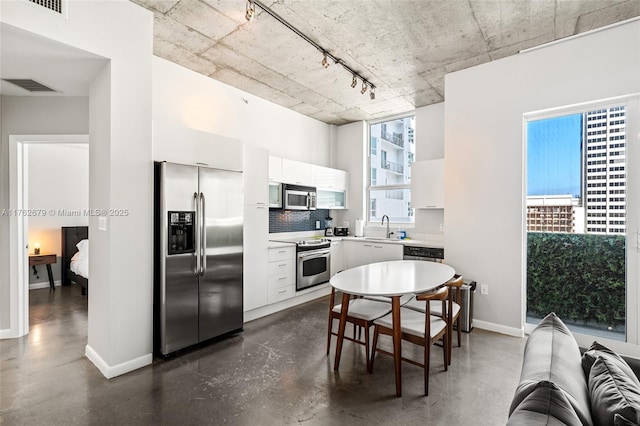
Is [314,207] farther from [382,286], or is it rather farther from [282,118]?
[382,286]

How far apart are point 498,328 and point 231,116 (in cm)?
443

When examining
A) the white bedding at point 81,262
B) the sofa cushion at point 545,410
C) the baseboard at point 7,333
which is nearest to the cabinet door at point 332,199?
the white bedding at point 81,262

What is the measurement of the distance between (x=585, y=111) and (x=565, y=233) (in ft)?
4.24

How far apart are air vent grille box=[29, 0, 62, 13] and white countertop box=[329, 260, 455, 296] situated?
2902 mm

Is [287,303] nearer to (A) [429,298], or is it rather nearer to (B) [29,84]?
(A) [429,298]

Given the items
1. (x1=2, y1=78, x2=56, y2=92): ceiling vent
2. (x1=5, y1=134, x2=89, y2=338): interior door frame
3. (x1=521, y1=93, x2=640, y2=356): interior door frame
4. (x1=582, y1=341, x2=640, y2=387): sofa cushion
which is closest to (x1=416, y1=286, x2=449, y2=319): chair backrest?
(x1=582, y1=341, x2=640, y2=387): sofa cushion

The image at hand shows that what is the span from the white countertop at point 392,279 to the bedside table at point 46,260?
553 cm

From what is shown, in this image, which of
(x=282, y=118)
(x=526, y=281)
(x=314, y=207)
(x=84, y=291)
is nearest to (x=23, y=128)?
(x=84, y=291)

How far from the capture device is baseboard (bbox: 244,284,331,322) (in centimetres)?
408

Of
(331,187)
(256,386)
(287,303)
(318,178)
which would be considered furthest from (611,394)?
(331,187)

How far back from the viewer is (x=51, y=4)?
7.44 feet

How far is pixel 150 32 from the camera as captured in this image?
9.57 feet

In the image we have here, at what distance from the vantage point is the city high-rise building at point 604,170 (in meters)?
3.07

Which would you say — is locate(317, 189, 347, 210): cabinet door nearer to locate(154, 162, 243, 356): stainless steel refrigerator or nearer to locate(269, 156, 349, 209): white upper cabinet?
locate(269, 156, 349, 209): white upper cabinet
